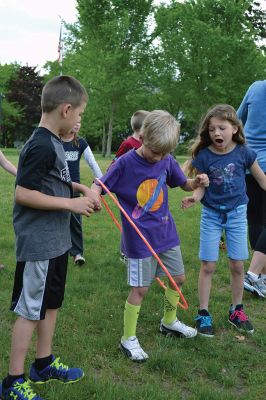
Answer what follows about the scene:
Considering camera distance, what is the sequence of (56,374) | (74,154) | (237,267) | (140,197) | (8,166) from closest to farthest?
(56,374) < (140,197) < (237,267) < (8,166) < (74,154)

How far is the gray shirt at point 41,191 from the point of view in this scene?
270 centimetres

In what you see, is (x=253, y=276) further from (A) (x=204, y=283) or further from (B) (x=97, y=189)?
(B) (x=97, y=189)

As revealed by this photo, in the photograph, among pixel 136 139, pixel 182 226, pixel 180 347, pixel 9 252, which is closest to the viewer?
pixel 180 347

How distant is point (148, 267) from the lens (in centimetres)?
367

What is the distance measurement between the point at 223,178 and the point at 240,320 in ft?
4.30

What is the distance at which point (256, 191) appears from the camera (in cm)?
508

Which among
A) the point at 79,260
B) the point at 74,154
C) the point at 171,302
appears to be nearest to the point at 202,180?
the point at 171,302

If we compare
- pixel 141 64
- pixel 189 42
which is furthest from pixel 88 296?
pixel 141 64

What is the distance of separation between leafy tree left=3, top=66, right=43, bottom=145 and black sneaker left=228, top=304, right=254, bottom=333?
2094 inches

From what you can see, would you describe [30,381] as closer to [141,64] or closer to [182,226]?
[182,226]

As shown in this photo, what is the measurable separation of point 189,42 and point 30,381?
29.7 metres

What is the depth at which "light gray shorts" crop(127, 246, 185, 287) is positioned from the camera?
3.64 metres

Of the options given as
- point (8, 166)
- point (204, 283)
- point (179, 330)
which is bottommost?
point (179, 330)

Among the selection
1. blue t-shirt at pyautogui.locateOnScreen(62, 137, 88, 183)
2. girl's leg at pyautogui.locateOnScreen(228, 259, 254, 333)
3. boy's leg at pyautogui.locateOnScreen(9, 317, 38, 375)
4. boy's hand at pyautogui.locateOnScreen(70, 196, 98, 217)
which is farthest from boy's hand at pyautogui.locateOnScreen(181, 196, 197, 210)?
blue t-shirt at pyautogui.locateOnScreen(62, 137, 88, 183)
